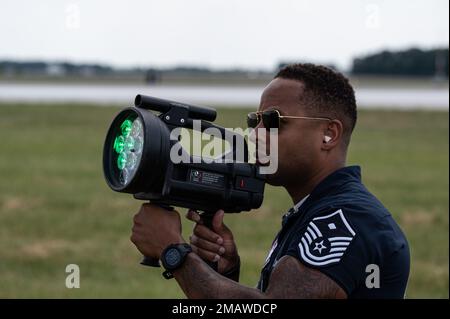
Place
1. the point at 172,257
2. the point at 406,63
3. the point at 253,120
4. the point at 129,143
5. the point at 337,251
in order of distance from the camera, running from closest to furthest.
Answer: the point at 337,251 < the point at 172,257 < the point at 129,143 < the point at 253,120 < the point at 406,63

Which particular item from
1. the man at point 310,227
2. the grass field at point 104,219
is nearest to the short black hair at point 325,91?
the man at point 310,227

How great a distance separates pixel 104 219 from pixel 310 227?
956 centimetres

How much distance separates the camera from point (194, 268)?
2850 millimetres

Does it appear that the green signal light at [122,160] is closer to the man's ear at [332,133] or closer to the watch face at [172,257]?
the watch face at [172,257]

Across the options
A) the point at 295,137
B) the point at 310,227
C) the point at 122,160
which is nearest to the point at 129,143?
the point at 122,160

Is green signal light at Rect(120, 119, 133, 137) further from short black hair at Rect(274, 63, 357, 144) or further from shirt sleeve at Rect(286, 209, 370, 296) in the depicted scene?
shirt sleeve at Rect(286, 209, 370, 296)

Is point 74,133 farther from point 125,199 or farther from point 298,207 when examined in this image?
point 298,207

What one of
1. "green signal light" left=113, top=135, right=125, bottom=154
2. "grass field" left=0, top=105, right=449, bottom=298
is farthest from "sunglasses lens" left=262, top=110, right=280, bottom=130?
"grass field" left=0, top=105, right=449, bottom=298

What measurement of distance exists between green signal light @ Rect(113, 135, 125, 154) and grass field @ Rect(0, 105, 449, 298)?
16.8 feet

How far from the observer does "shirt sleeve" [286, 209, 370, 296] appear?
2.70 m

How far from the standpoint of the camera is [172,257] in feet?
9.39

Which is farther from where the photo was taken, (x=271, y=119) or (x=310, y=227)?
(x=271, y=119)

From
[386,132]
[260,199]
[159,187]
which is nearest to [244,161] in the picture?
[260,199]

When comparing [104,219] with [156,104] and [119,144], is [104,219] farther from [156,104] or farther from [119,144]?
[156,104]
